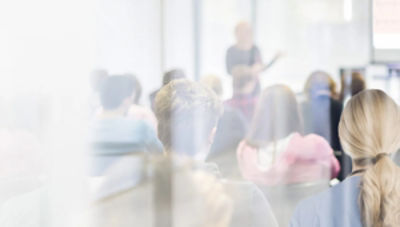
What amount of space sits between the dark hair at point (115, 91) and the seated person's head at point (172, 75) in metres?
0.10

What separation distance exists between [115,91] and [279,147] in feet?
1.63

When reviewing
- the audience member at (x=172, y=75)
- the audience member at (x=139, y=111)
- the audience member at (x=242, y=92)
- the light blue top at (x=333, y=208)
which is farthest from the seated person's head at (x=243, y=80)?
the light blue top at (x=333, y=208)

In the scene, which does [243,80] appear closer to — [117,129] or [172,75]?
[172,75]

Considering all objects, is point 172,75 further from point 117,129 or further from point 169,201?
point 169,201

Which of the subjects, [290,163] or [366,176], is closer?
[366,176]

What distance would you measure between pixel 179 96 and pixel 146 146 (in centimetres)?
17

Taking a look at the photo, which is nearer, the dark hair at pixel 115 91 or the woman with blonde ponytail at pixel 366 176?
the woman with blonde ponytail at pixel 366 176

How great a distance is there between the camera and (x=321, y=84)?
153cm

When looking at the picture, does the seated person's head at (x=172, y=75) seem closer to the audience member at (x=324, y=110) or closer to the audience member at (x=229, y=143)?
the audience member at (x=229, y=143)

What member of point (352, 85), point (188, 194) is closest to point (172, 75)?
point (188, 194)

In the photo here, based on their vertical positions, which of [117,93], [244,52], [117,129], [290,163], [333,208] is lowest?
[333,208]

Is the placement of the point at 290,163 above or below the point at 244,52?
below

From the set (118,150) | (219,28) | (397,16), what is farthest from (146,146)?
(397,16)

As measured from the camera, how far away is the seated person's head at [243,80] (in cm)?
157
